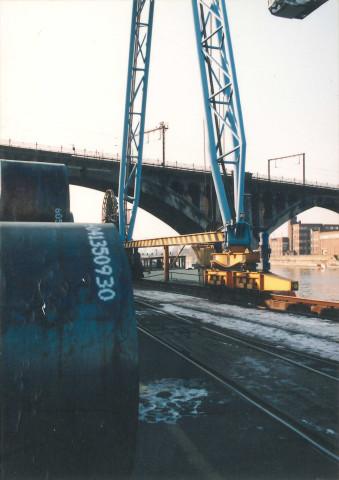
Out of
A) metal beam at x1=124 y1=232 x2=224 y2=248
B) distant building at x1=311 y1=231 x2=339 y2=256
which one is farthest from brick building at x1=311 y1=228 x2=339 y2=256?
metal beam at x1=124 y1=232 x2=224 y2=248

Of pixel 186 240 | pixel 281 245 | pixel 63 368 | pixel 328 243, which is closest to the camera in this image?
pixel 63 368

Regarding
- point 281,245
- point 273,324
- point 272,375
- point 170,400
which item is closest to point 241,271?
point 273,324

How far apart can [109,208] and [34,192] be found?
103 ft

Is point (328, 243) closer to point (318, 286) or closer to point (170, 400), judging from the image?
point (318, 286)

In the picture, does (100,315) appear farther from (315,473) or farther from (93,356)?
(315,473)

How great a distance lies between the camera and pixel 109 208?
1478 inches

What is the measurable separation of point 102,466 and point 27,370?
0.85 metres

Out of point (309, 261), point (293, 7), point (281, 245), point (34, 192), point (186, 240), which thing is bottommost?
point (309, 261)

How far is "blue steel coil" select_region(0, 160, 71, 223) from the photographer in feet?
20.9

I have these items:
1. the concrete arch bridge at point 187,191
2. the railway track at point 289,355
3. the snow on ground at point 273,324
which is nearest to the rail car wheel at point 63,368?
the railway track at point 289,355

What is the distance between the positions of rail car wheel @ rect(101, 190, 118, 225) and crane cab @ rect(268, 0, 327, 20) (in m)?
28.6

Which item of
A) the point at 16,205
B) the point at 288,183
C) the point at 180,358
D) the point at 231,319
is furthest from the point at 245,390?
the point at 288,183

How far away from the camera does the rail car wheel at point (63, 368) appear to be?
2.60 m

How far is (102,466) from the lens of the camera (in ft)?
9.03
